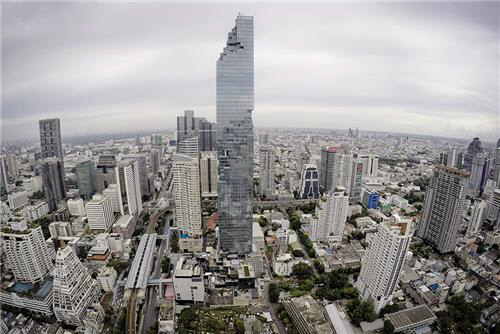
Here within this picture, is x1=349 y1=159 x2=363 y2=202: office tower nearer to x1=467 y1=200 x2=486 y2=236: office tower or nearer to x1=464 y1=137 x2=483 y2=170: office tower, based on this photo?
x1=467 y1=200 x2=486 y2=236: office tower

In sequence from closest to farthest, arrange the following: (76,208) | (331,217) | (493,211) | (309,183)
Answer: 1. (331,217)
2. (493,211)
3. (76,208)
4. (309,183)

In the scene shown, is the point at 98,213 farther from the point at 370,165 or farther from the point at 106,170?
the point at 370,165

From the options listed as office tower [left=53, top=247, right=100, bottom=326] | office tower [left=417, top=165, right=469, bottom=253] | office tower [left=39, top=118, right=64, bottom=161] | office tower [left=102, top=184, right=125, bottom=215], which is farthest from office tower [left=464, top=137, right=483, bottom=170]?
office tower [left=39, top=118, right=64, bottom=161]

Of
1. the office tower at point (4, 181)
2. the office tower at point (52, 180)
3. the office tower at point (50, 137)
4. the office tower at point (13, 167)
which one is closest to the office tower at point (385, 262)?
the office tower at point (52, 180)

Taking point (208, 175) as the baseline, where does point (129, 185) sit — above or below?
above

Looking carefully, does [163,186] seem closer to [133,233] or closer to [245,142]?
[133,233]

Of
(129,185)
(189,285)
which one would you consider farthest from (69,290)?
(129,185)

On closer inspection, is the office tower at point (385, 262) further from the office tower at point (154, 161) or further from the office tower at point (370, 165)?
the office tower at point (154, 161)

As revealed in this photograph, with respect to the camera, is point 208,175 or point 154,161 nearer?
point 208,175
